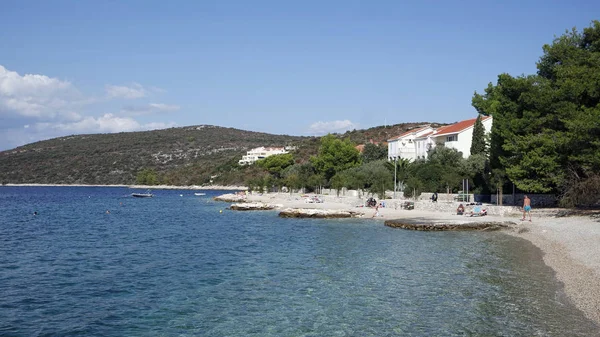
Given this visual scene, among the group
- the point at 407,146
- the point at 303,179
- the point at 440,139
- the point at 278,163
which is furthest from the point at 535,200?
the point at 278,163

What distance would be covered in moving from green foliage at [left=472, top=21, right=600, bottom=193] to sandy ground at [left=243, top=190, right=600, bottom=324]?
11.2ft

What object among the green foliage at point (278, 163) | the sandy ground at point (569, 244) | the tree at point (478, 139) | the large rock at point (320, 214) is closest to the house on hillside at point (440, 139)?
the tree at point (478, 139)

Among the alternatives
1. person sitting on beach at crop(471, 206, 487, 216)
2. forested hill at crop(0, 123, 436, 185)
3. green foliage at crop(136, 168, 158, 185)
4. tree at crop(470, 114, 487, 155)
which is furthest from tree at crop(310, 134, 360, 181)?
green foliage at crop(136, 168, 158, 185)

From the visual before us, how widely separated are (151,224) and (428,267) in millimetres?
31595

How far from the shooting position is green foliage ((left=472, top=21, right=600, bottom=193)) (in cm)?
3491

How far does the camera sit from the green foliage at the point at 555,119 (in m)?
34.9

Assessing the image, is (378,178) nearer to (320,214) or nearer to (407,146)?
(407,146)

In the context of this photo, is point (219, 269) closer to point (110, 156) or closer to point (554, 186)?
point (554, 186)

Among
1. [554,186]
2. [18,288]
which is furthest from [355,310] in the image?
[554,186]

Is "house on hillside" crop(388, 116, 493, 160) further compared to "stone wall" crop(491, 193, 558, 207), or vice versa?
"house on hillside" crop(388, 116, 493, 160)

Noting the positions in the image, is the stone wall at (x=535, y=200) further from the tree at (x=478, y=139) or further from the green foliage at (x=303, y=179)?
the green foliage at (x=303, y=179)

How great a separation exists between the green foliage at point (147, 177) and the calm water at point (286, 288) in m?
129

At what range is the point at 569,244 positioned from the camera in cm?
2566

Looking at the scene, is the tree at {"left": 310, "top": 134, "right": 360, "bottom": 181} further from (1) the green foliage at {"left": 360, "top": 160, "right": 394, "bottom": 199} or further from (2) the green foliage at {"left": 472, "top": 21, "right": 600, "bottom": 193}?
(2) the green foliage at {"left": 472, "top": 21, "right": 600, "bottom": 193}
